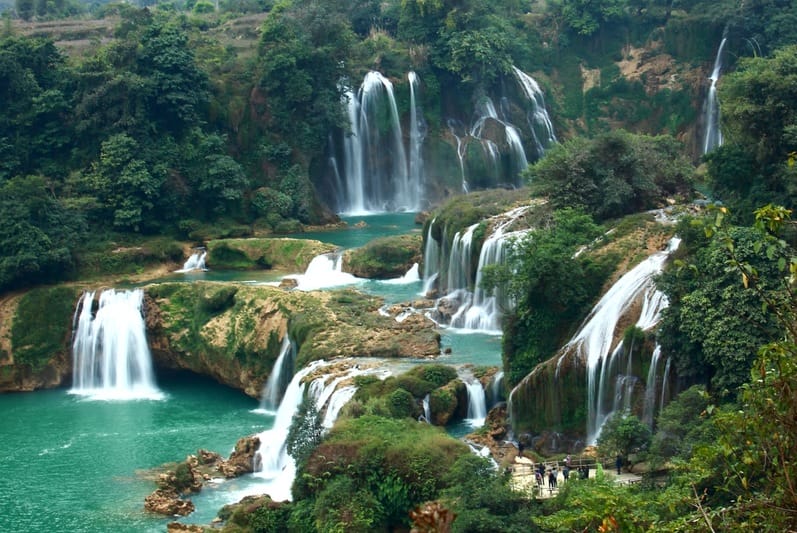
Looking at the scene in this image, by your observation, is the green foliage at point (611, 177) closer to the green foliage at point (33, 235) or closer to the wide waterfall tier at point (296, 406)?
the wide waterfall tier at point (296, 406)

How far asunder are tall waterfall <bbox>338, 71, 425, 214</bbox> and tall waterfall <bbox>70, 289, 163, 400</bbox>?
19548 mm

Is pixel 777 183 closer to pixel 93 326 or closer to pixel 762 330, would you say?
pixel 762 330

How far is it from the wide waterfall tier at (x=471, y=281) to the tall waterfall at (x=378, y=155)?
16.8m

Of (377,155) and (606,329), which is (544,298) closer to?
(606,329)

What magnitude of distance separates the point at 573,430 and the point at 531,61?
1593 inches

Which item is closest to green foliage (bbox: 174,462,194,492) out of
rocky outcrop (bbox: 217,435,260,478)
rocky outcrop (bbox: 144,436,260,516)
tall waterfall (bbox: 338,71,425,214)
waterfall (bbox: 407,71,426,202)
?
rocky outcrop (bbox: 144,436,260,516)

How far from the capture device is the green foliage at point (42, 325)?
34531 millimetres

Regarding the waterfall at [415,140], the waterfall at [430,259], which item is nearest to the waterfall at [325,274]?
the waterfall at [430,259]

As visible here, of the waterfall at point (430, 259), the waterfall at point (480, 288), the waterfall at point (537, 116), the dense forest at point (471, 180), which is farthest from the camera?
the waterfall at point (537, 116)

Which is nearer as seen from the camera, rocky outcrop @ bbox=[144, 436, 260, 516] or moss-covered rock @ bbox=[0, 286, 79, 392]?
rocky outcrop @ bbox=[144, 436, 260, 516]

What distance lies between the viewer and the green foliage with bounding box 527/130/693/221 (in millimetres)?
29859

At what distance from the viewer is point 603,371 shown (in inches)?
907

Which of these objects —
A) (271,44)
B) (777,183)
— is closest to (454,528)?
(777,183)

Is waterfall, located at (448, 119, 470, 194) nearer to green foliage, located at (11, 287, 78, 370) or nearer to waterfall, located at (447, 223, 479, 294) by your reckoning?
waterfall, located at (447, 223, 479, 294)
